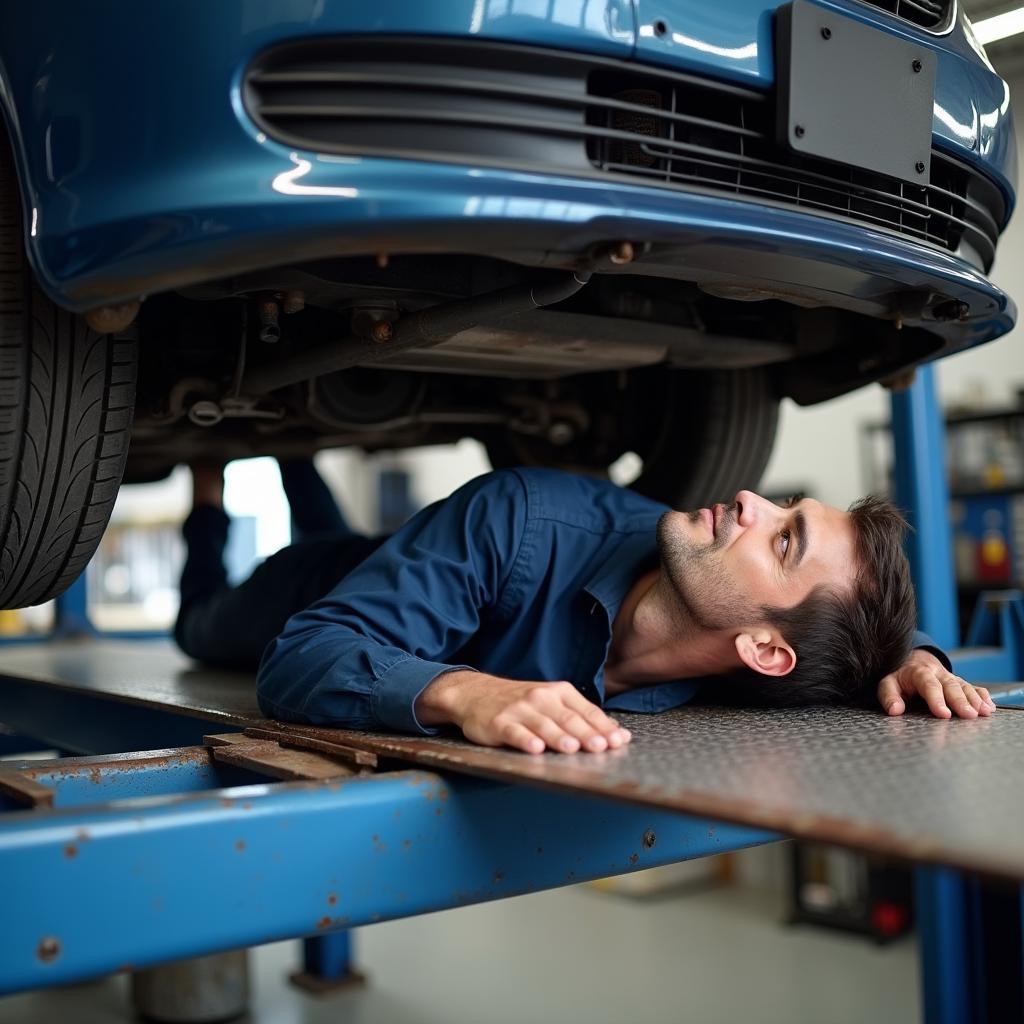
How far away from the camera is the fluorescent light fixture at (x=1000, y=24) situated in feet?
6.31

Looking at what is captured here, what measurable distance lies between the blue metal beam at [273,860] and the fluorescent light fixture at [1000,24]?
1.51m

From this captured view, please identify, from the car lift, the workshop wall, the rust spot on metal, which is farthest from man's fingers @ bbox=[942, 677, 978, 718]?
the workshop wall

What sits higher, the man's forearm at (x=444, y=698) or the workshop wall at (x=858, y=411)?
the workshop wall at (x=858, y=411)

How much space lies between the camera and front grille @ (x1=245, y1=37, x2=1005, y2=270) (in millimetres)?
1022

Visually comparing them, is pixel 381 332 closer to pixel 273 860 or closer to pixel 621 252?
pixel 621 252

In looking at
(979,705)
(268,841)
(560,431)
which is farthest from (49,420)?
(979,705)

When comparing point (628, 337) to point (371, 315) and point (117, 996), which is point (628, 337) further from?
point (117, 996)

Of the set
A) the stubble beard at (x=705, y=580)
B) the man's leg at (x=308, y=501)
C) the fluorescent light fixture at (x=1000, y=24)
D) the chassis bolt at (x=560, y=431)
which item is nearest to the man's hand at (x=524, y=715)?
the stubble beard at (x=705, y=580)

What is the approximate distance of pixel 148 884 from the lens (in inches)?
32.7

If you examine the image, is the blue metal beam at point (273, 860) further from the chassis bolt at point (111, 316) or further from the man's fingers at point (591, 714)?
the chassis bolt at point (111, 316)

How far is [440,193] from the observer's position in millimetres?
1012

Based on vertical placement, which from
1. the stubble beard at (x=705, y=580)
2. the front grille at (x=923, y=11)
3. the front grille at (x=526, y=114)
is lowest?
the stubble beard at (x=705, y=580)

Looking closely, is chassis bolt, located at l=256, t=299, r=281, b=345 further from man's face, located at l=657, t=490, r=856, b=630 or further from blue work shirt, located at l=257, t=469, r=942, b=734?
man's face, located at l=657, t=490, r=856, b=630

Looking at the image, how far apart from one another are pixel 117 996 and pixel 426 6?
355cm
